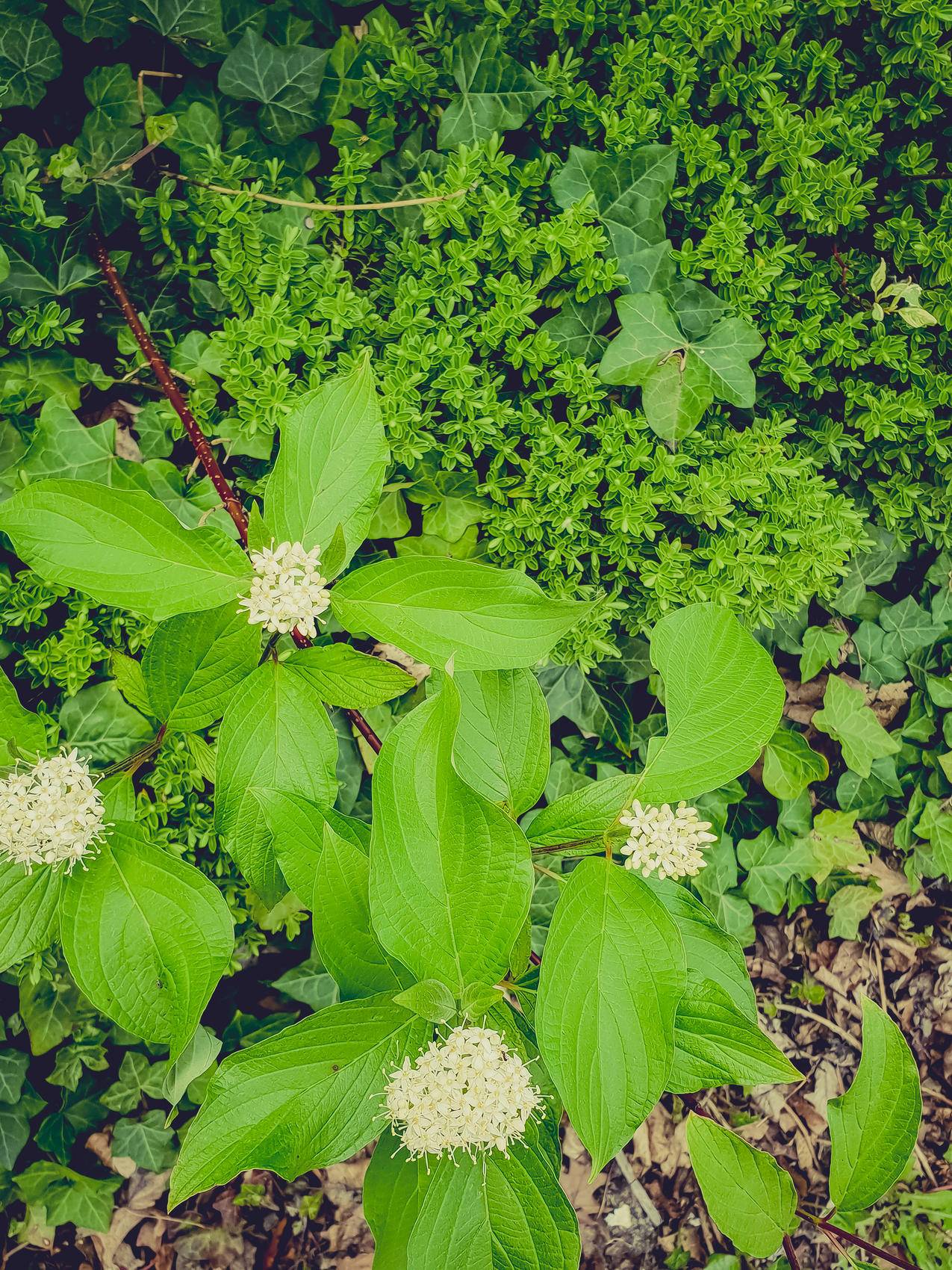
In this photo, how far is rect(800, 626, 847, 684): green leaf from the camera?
2.34 meters

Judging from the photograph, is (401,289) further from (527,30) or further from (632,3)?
(632,3)

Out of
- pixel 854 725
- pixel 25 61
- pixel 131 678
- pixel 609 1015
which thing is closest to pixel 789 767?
pixel 854 725

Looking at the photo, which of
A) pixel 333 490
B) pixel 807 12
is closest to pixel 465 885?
pixel 333 490

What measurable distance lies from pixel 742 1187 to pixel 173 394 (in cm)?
210

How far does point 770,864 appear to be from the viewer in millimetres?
2422

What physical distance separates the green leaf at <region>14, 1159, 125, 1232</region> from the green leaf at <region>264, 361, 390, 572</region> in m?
1.96

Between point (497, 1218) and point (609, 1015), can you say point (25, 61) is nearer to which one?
point (609, 1015)

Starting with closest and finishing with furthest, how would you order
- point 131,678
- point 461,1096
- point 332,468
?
point 461,1096
point 332,468
point 131,678

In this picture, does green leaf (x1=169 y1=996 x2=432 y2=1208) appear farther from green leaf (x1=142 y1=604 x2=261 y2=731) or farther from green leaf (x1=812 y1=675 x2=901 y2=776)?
green leaf (x1=812 y1=675 x2=901 y2=776)

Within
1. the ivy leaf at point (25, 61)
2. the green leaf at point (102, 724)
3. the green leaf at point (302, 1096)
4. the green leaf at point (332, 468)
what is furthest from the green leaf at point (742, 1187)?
the ivy leaf at point (25, 61)

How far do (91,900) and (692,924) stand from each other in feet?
3.75

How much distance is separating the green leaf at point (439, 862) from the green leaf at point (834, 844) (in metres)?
1.53

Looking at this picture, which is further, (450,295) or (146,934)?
(450,295)

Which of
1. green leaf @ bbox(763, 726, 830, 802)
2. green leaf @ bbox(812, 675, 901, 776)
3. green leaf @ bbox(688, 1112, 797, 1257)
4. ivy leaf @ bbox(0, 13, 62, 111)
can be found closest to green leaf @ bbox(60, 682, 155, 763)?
ivy leaf @ bbox(0, 13, 62, 111)
